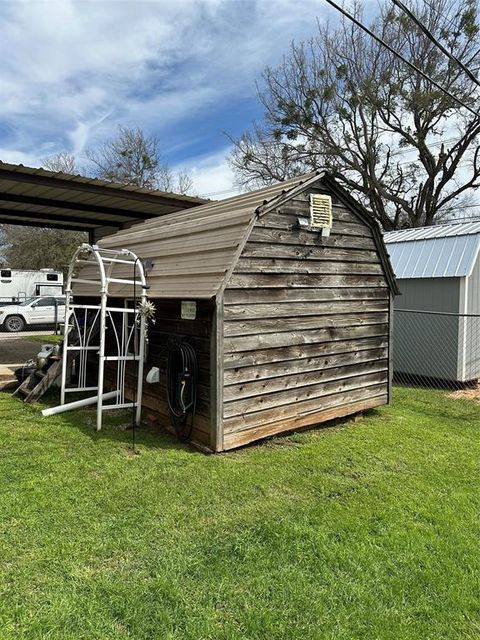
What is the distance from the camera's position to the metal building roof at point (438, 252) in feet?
27.9

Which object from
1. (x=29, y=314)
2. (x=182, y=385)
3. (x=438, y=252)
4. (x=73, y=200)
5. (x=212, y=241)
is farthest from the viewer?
(x=29, y=314)

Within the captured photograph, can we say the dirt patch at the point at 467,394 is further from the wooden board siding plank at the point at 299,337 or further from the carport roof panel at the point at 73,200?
the carport roof panel at the point at 73,200

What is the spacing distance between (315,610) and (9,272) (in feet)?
66.6

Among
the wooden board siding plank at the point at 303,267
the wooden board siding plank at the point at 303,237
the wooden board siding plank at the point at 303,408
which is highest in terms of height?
the wooden board siding plank at the point at 303,237

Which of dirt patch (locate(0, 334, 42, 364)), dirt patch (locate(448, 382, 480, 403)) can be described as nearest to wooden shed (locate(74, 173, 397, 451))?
dirt patch (locate(448, 382, 480, 403))

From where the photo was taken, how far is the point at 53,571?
2.55m

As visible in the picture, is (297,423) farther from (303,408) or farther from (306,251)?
(306,251)

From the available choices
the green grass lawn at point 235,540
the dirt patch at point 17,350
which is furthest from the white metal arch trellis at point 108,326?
the dirt patch at point 17,350

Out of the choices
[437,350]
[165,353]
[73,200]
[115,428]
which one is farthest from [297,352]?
[73,200]

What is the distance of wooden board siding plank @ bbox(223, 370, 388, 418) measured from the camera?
180 inches

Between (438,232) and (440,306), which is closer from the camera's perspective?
(440,306)

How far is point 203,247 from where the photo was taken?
194 inches

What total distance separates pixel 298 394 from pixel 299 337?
634 millimetres

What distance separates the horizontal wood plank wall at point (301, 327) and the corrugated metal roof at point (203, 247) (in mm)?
157
